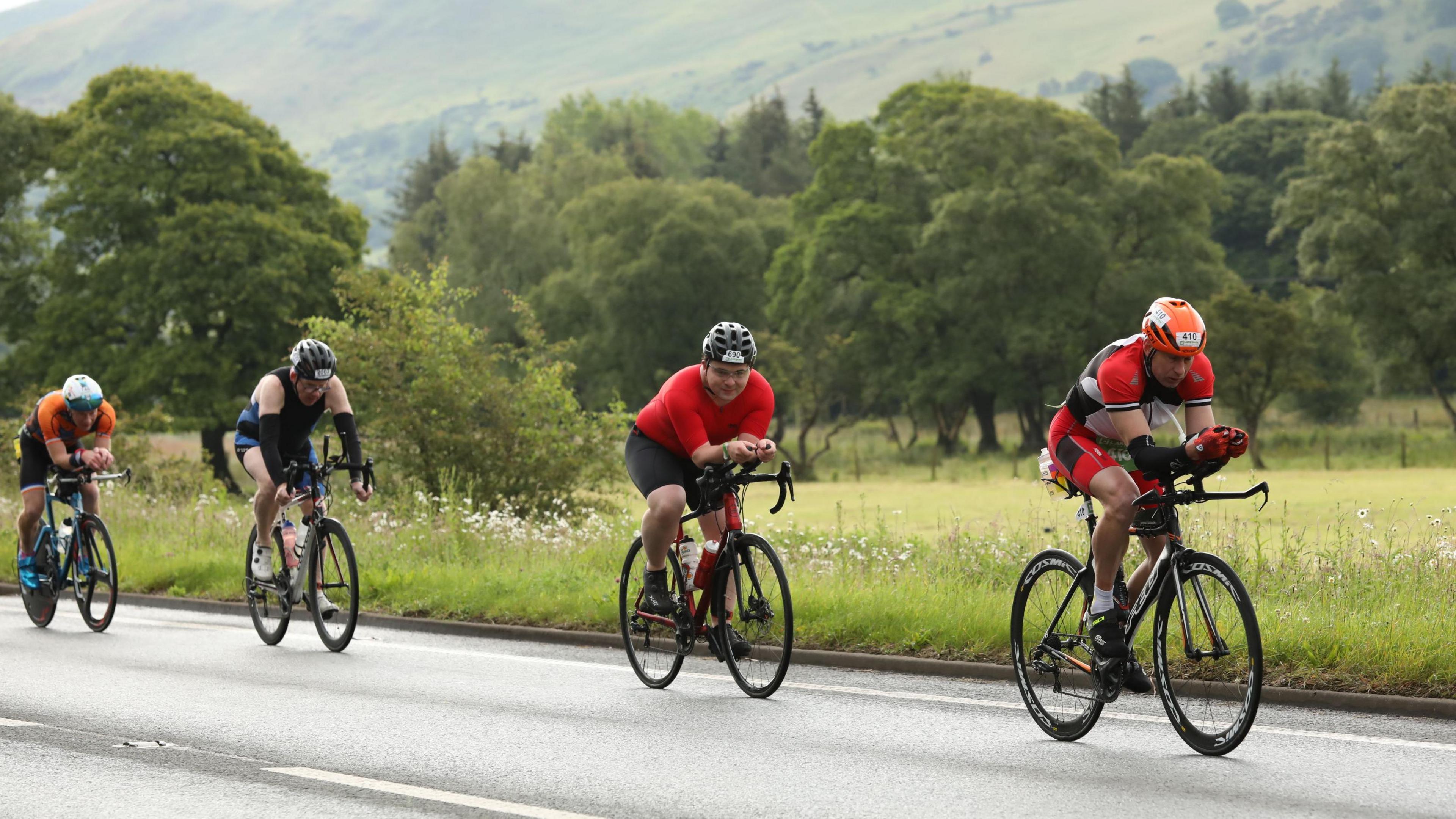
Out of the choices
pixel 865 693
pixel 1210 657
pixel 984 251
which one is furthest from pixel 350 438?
pixel 984 251

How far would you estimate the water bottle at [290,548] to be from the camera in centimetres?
1156

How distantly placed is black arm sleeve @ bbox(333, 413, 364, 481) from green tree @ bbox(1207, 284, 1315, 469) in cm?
4177

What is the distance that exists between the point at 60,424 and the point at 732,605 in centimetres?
673

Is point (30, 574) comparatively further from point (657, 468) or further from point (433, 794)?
point (433, 794)

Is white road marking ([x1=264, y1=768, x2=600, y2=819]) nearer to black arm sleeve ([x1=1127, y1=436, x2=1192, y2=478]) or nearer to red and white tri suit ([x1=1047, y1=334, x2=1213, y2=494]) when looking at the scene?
black arm sleeve ([x1=1127, y1=436, x2=1192, y2=478])

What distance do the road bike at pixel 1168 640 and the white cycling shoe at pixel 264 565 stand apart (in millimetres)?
6190

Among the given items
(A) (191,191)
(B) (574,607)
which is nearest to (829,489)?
(A) (191,191)

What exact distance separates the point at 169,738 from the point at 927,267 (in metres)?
53.8

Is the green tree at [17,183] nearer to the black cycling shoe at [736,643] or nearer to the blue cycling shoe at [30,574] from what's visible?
the blue cycling shoe at [30,574]

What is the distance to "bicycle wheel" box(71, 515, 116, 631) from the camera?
12.6 m

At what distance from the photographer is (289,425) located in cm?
1148

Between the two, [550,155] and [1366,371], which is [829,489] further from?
[550,155]

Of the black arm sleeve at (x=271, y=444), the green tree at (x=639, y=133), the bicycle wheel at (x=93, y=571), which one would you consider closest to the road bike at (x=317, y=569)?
the black arm sleeve at (x=271, y=444)

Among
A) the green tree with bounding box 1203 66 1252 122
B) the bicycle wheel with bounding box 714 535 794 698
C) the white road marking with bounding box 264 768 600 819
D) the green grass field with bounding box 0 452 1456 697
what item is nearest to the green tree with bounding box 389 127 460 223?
the green tree with bounding box 1203 66 1252 122
